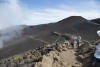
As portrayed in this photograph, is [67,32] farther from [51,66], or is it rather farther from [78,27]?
[51,66]

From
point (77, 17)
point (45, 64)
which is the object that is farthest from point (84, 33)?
point (45, 64)

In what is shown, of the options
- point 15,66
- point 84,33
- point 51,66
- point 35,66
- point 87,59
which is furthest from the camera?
point 84,33

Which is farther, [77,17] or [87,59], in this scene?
[77,17]

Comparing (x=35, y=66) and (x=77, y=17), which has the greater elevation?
(x=77, y=17)

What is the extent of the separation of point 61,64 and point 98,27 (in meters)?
30.2

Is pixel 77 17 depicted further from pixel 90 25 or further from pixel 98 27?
pixel 98 27

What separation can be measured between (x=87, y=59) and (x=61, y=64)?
57.2 inches

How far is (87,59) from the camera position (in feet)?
30.6

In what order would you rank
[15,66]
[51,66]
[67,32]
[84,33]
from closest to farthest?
[51,66]
[15,66]
[84,33]
[67,32]

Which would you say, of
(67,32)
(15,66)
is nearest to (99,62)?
(15,66)

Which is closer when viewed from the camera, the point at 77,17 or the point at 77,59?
the point at 77,59

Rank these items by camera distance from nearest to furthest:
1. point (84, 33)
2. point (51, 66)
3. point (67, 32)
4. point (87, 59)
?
point (51, 66)
point (87, 59)
point (84, 33)
point (67, 32)

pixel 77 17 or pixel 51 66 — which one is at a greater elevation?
pixel 77 17

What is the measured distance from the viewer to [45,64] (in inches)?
316
